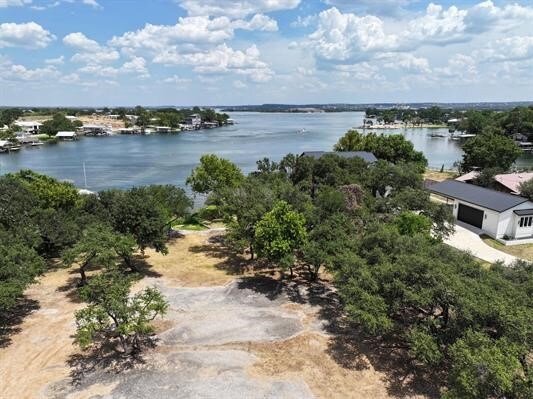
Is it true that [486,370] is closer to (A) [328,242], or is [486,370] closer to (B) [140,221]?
(A) [328,242]

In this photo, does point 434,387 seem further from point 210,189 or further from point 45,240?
point 210,189

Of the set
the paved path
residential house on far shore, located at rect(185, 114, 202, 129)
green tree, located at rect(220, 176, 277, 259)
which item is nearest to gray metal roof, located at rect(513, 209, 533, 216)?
the paved path

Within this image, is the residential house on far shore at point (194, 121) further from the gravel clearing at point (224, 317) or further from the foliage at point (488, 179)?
the gravel clearing at point (224, 317)

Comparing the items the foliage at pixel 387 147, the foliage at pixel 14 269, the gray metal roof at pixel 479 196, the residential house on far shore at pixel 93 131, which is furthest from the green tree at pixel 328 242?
the residential house on far shore at pixel 93 131

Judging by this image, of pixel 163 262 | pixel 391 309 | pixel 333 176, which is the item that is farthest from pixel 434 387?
pixel 333 176

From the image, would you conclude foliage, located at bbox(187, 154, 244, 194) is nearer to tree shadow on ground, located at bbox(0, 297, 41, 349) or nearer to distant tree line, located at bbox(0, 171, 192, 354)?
distant tree line, located at bbox(0, 171, 192, 354)
